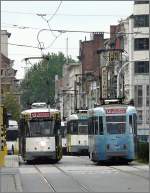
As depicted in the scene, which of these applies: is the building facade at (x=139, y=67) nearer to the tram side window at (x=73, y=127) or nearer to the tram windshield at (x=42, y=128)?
the tram side window at (x=73, y=127)

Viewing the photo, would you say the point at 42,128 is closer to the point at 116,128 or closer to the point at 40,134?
the point at 40,134

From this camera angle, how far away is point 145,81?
9288cm

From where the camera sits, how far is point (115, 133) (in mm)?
39625

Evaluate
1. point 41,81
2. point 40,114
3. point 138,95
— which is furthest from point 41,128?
point 138,95

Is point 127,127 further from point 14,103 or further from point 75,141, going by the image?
point 14,103

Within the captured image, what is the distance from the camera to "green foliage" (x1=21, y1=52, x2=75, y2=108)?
7225cm

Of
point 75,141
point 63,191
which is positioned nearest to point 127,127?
point 63,191

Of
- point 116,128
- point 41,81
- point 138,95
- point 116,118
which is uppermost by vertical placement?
point 41,81

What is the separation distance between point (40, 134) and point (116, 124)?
4.96 metres

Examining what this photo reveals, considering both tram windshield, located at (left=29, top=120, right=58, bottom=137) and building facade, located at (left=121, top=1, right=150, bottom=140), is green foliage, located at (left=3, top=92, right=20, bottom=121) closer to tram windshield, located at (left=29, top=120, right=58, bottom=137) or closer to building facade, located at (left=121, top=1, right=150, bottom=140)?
building facade, located at (left=121, top=1, right=150, bottom=140)

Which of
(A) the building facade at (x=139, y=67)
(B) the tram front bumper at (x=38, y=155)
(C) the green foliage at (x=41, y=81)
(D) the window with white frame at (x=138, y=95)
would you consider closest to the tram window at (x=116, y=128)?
(B) the tram front bumper at (x=38, y=155)

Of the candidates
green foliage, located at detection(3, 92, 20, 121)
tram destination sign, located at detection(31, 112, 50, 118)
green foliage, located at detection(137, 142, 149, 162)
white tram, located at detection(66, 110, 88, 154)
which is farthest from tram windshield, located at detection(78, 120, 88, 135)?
green foliage, located at detection(3, 92, 20, 121)

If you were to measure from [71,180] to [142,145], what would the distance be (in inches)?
632

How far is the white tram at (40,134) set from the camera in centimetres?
4269
